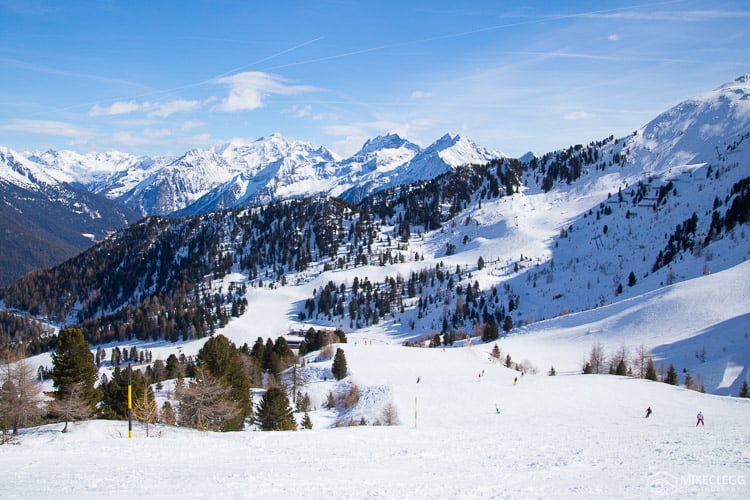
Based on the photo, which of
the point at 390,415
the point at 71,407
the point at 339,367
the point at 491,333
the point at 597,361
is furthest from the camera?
the point at 491,333

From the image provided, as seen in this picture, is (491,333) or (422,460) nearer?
(422,460)

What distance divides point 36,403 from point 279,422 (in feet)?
78.9

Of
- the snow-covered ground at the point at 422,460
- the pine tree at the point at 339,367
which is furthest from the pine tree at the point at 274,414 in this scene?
the pine tree at the point at 339,367

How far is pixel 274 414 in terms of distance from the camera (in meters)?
54.8

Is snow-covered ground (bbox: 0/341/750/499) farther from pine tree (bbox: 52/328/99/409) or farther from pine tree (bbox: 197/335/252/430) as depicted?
pine tree (bbox: 197/335/252/430)

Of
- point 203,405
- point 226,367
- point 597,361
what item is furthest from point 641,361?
point 203,405

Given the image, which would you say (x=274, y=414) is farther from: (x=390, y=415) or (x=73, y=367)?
(x=73, y=367)

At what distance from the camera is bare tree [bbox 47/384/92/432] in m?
40.6

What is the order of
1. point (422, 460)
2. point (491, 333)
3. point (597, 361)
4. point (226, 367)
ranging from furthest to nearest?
point (491, 333) → point (597, 361) → point (226, 367) → point (422, 460)

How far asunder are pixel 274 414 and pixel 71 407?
68.8 ft

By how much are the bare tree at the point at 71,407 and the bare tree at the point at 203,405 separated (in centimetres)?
834

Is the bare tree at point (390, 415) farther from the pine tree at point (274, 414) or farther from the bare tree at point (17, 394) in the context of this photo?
the bare tree at point (17, 394)

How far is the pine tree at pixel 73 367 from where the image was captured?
46.9m

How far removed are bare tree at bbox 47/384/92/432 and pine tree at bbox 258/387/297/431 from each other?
59.5 ft
